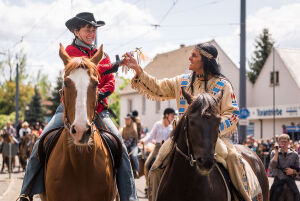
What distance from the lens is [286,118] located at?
114 feet

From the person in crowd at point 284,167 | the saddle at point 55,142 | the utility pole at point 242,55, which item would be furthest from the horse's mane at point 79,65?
the utility pole at point 242,55

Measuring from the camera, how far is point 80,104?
475cm

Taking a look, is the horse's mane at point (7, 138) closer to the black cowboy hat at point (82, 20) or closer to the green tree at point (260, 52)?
the black cowboy hat at point (82, 20)

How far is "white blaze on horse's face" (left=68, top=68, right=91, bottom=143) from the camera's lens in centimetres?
462

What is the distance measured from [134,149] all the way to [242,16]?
6.55 meters

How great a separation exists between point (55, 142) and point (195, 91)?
186 cm

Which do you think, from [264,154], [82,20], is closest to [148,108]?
[264,154]

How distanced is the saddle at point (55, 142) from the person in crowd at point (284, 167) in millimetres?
6377

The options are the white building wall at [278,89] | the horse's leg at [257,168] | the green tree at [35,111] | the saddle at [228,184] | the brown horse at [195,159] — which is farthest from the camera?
the green tree at [35,111]

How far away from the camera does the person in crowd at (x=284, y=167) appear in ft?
37.0

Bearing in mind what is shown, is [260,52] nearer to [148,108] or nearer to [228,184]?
[148,108]

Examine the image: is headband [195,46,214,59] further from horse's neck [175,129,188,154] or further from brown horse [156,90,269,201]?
horse's neck [175,129,188,154]

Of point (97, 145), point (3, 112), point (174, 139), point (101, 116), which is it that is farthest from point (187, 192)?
point (3, 112)

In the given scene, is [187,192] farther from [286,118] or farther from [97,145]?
[286,118]
